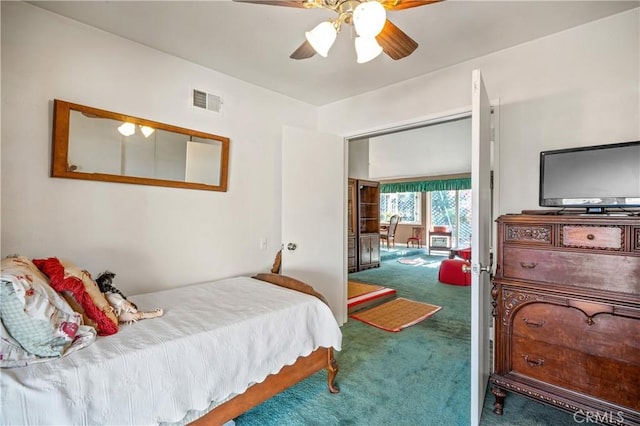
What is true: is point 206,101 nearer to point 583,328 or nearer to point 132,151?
point 132,151

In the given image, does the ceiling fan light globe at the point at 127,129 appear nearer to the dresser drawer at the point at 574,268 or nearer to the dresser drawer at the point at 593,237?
the dresser drawer at the point at 574,268

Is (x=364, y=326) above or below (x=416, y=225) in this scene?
below

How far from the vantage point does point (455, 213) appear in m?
9.11

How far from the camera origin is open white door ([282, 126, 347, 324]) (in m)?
2.95

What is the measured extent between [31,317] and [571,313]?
A: 2550 millimetres

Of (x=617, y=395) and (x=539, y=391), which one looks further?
(x=539, y=391)

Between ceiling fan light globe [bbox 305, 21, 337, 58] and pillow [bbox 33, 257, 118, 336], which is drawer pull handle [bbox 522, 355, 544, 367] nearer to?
ceiling fan light globe [bbox 305, 21, 337, 58]

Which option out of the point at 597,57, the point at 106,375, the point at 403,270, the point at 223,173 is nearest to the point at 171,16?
the point at 223,173

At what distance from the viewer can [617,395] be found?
151cm

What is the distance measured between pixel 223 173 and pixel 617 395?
2983 mm

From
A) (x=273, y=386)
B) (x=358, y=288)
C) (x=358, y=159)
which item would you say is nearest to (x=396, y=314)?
(x=358, y=288)

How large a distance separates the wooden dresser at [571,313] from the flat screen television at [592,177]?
0.33m

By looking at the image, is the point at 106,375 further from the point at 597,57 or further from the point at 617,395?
the point at 597,57

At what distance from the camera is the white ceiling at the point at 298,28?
1844 mm
